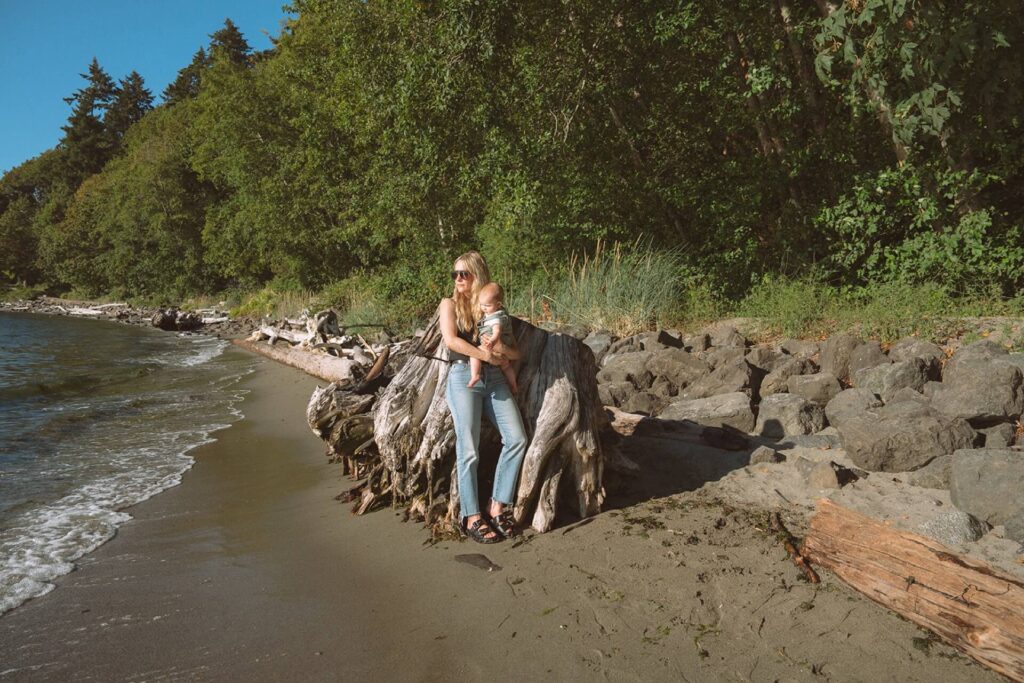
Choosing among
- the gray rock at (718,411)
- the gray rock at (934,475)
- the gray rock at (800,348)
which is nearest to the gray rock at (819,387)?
the gray rock at (718,411)

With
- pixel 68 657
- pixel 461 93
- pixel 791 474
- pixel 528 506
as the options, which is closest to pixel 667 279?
pixel 461 93

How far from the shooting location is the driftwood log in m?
2.71

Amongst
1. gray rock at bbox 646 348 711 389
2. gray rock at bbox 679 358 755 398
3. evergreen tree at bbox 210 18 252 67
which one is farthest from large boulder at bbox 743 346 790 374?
evergreen tree at bbox 210 18 252 67

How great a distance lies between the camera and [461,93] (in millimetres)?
10664

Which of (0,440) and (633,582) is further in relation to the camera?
(0,440)

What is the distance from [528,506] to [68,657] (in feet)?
8.84

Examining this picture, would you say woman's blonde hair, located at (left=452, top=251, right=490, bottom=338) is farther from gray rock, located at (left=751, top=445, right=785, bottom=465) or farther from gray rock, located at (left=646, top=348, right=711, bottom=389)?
gray rock, located at (left=646, top=348, right=711, bottom=389)

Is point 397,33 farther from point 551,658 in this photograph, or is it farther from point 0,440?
point 551,658

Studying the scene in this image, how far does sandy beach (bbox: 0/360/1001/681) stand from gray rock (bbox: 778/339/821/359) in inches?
143

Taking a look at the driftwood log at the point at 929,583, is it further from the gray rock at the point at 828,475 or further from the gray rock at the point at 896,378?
the gray rock at the point at 896,378

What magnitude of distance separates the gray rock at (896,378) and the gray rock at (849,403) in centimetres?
36

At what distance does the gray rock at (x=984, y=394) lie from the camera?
5273mm

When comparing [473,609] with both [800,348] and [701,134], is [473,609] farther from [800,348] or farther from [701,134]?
[701,134]

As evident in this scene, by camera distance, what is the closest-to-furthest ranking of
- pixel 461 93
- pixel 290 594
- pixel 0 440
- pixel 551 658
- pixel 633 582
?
pixel 551 658 → pixel 633 582 → pixel 290 594 → pixel 0 440 → pixel 461 93
